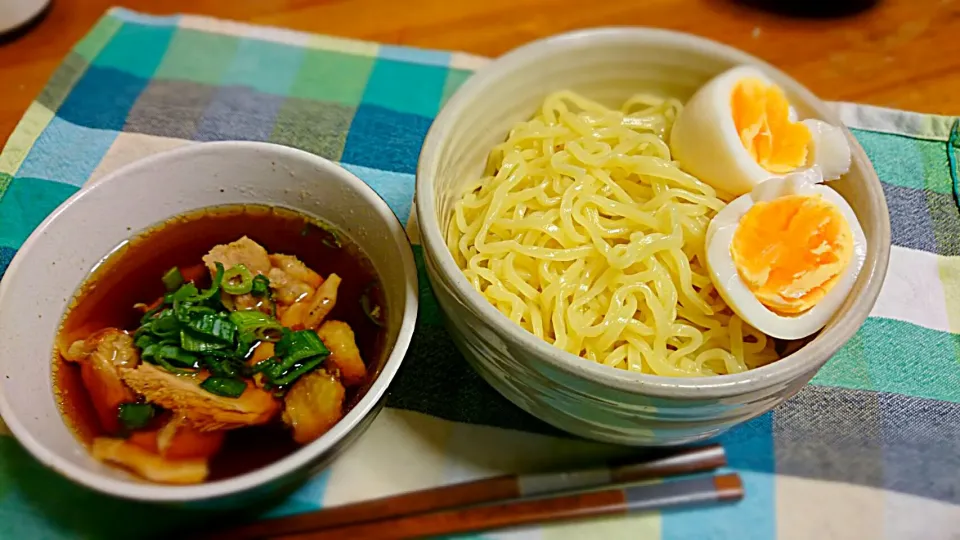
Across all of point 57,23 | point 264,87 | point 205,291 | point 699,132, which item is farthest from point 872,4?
point 57,23

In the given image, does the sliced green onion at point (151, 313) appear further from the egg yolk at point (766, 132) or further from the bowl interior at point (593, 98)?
the egg yolk at point (766, 132)

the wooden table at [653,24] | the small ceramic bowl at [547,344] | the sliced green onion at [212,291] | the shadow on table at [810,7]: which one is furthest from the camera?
the shadow on table at [810,7]

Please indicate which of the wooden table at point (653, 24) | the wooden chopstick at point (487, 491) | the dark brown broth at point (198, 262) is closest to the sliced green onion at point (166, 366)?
the dark brown broth at point (198, 262)

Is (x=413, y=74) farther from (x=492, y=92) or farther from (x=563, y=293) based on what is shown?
(x=563, y=293)

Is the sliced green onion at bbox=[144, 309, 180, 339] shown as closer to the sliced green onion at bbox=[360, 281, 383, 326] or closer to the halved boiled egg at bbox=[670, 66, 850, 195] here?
the sliced green onion at bbox=[360, 281, 383, 326]

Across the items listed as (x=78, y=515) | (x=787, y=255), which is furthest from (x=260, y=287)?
(x=787, y=255)

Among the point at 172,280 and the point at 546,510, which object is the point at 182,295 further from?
the point at 546,510
